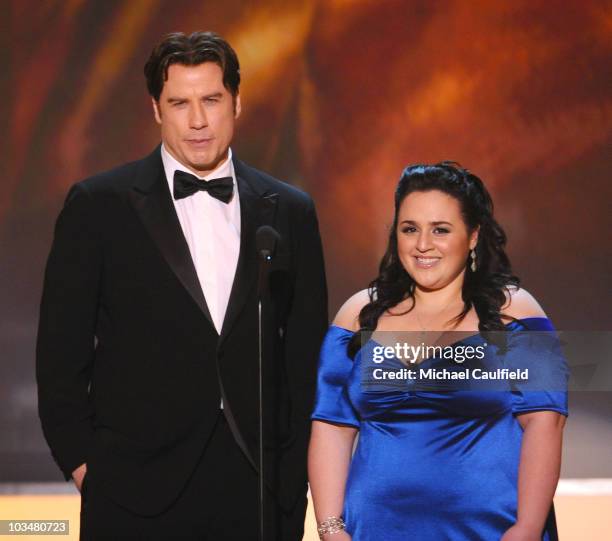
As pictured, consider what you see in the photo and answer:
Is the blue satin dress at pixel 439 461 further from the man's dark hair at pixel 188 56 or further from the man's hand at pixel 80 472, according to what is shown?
the man's dark hair at pixel 188 56

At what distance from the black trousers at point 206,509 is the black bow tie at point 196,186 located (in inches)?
23.2

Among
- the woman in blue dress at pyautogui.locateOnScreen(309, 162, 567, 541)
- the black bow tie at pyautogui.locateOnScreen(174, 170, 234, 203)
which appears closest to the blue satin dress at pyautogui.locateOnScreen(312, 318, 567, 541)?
the woman in blue dress at pyautogui.locateOnScreen(309, 162, 567, 541)

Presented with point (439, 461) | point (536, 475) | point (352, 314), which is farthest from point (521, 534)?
point (352, 314)

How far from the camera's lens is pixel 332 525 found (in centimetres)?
267

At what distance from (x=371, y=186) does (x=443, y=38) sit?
0.79 m

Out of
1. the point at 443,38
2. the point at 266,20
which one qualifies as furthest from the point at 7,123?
the point at 443,38

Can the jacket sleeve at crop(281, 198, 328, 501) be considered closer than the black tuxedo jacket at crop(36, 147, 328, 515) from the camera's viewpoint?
No

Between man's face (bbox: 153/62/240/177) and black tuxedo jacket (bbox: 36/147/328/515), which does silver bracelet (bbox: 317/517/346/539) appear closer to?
black tuxedo jacket (bbox: 36/147/328/515)

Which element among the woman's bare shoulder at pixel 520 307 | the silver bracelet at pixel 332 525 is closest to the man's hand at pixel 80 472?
the silver bracelet at pixel 332 525

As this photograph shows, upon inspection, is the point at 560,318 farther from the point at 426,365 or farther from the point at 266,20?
the point at 426,365

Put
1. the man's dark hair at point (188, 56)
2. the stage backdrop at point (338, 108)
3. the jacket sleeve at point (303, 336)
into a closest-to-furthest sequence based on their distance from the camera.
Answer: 1. the man's dark hair at point (188, 56)
2. the jacket sleeve at point (303, 336)
3. the stage backdrop at point (338, 108)

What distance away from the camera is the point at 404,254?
2.71m

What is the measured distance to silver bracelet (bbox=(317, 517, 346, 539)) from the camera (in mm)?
2672

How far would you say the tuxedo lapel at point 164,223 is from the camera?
2701 millimetres
